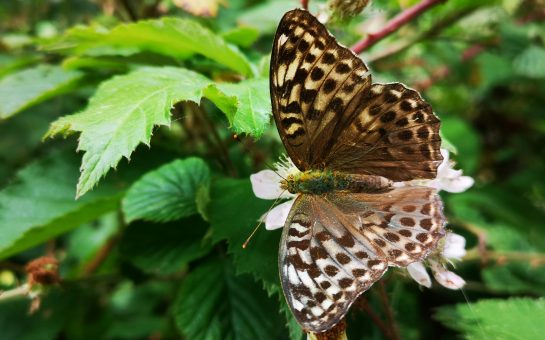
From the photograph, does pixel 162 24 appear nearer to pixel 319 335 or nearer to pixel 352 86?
pixel 352 86

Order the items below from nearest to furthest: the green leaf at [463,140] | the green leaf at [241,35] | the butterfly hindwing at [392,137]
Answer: the butterfly hindwing at [392,137]
the green leaf at [241,35]
the green leaf at [463,140]

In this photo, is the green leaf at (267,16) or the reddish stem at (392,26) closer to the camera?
the reddish stem at (392,26)

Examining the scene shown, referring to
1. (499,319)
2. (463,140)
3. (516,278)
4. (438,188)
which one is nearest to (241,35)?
(438,188)

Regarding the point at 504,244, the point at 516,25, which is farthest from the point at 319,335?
the point at 516,25

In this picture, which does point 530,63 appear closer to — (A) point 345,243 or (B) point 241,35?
(B) point 241,35

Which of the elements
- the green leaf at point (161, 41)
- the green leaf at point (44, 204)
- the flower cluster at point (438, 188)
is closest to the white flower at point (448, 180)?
the flower cluster at point (438, 188)

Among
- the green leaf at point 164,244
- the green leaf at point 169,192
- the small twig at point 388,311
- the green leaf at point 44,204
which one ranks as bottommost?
the small twig at point 388,311

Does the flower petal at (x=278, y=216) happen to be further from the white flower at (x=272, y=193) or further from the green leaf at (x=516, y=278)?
the green leaf at (x=516, y=278)

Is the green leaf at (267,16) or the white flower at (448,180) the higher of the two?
the green leaf at (267,16)
